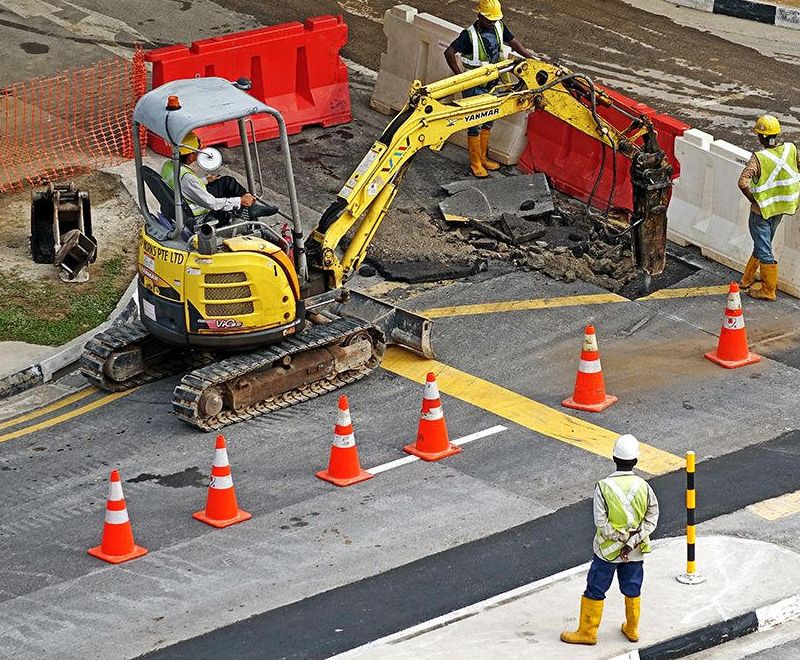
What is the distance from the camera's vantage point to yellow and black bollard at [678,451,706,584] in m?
11.4

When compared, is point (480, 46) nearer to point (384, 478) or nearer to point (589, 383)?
A: point (589, 383)

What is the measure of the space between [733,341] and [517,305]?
2.40 metres

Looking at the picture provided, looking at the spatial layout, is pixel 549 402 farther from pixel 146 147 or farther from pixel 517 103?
pixel 146 147

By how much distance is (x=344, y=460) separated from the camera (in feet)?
44.5

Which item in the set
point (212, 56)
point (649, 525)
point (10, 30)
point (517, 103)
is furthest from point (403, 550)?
point (10, 30)

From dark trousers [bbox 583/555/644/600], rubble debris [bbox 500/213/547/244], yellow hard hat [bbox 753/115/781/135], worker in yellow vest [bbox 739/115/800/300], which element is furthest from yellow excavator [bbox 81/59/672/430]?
dark trousers [bbox 583/555/644/600]

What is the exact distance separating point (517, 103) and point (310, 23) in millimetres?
5377

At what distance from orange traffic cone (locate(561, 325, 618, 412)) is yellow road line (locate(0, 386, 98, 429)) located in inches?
171

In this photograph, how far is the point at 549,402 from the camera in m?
15.0

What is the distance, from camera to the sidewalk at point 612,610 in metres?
11.2

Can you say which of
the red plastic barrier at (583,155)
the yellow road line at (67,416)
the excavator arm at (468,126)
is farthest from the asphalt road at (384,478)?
the red plastic barrier at (583,155)

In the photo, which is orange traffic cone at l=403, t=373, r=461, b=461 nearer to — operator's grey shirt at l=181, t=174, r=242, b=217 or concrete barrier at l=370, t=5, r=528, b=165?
operator's grey shirt at l=181, t=174, r=242, b=217

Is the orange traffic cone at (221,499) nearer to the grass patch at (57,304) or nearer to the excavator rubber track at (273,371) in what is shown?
the excavator rubber track at (273,371)

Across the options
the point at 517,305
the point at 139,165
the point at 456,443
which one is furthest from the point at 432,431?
the point at 139,165
